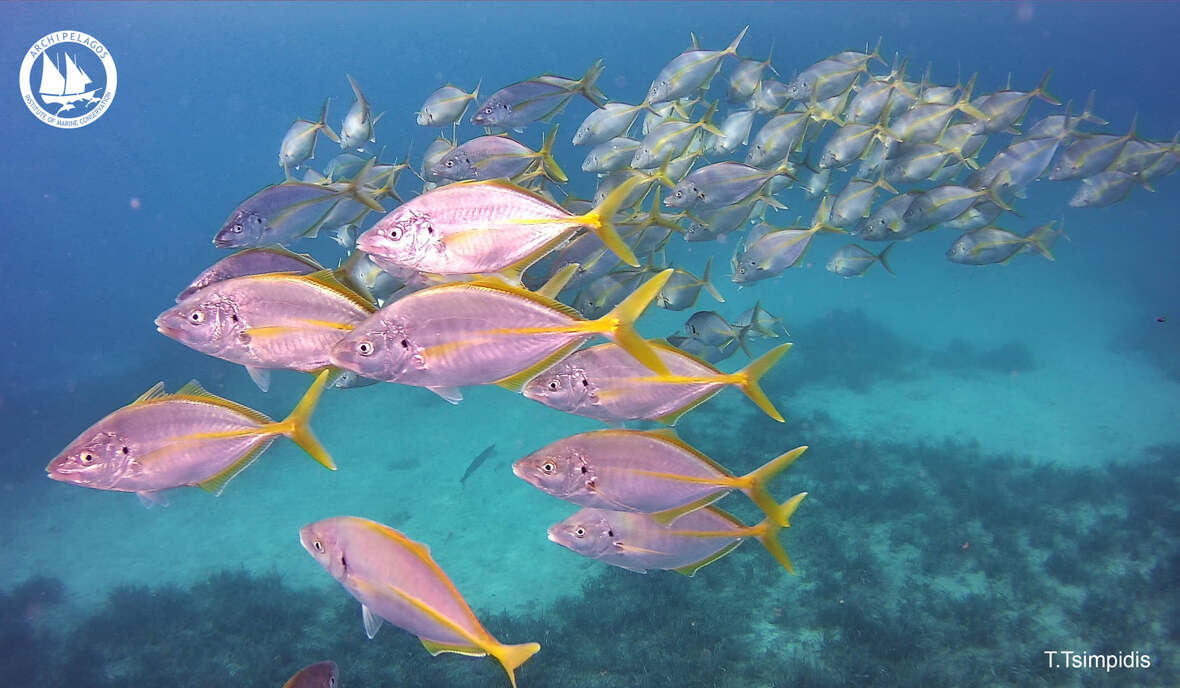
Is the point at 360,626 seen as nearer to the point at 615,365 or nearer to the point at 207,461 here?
the point at 207,461

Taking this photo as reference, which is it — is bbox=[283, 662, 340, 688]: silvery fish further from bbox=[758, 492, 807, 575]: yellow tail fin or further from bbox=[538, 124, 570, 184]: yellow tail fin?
bbox=[538, 124, 570, 184]: yellow tail fin

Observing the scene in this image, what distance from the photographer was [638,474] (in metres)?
2.55

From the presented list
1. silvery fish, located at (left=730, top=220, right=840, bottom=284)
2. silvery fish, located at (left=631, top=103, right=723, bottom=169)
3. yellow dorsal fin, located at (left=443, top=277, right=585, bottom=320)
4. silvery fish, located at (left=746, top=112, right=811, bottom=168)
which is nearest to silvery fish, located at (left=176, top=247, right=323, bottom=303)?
yellow dorsal fin, located at (left=443, top=277, right=585, bottom=320)

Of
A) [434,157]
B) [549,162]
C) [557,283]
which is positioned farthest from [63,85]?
[557,283]

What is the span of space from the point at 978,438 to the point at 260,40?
72925 mm

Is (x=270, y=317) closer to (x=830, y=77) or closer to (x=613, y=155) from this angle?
(x=613, y=155)

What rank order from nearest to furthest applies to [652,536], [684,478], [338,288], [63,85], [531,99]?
1. [338,288]
2. [684,478]
3. [652,536]
4. [531,99]
5. [63,85]

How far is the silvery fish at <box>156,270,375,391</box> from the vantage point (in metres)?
2.37

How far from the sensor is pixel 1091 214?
2414 inches

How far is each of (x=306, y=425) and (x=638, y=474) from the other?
1.45 m

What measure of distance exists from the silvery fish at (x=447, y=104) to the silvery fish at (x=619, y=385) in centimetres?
437

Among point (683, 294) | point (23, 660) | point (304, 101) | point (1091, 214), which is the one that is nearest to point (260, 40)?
point (304, 101)

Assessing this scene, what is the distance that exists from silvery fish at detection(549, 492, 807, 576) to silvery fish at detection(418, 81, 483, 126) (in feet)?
15.9

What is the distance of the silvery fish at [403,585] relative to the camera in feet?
6.98
